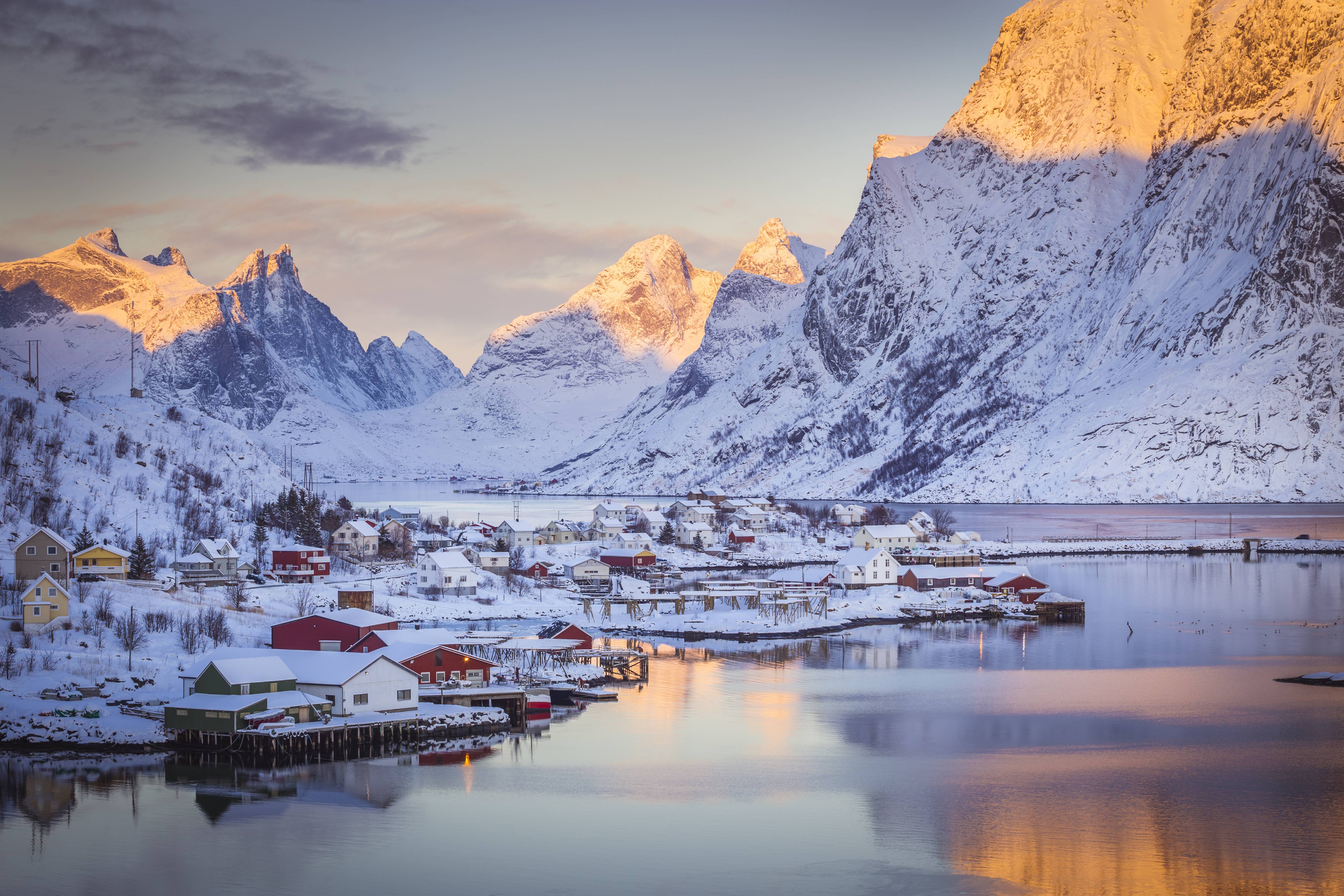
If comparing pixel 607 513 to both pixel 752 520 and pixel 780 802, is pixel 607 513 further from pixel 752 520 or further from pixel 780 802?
pixel 780 802

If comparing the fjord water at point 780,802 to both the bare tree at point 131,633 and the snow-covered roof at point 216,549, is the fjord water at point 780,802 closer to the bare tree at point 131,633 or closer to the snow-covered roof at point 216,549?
the bare tree at point 131,633

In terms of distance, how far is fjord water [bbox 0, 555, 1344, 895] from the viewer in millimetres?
31938

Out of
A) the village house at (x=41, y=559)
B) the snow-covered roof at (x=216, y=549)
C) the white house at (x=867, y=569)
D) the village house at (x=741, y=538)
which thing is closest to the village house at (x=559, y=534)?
the village house at (x=741, y=538)

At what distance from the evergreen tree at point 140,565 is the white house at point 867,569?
4405cm

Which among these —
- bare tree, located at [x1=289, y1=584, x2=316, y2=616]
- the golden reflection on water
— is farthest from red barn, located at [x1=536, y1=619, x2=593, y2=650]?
the golden reflection on water

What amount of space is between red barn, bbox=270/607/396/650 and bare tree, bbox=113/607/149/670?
16.7ft

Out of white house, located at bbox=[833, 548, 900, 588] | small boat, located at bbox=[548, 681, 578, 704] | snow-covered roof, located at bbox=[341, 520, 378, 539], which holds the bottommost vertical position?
small boat, located at bbox=[548, 681, 578, 704]

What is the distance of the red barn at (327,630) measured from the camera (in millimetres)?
55969

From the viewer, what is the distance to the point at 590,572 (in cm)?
9512

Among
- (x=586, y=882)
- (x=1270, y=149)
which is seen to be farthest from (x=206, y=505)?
(x=1270, y=149)

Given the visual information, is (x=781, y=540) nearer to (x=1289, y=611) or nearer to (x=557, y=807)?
(x=1289, y=611)

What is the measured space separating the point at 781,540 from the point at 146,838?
10101cm

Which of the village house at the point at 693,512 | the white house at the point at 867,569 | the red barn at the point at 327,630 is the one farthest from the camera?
the village house at the point at 693,512

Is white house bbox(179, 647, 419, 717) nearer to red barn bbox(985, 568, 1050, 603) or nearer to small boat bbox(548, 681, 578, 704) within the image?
small boat bbox(548, 681, 578, 704)
